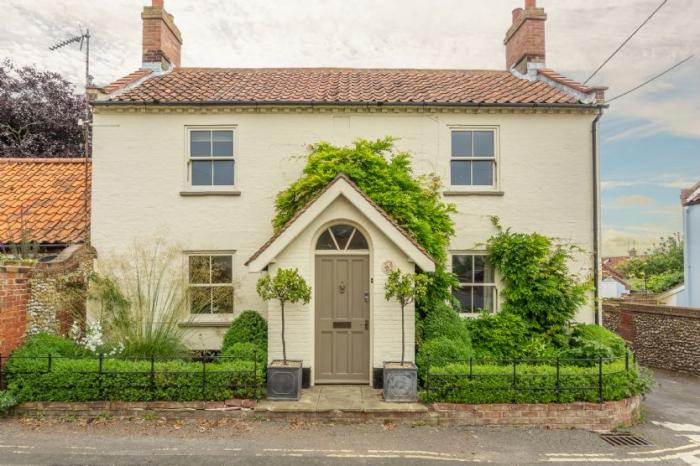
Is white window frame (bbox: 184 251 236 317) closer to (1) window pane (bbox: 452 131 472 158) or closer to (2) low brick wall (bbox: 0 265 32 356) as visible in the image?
(2) low brick wall (bbox: 0 265 32 356)

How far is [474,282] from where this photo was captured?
37.8 feet

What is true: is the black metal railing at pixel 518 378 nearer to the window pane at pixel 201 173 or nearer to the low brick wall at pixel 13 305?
the window pane at pixel 201 173

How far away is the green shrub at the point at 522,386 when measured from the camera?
8102 mm

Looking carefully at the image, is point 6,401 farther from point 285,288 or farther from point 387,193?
point 387,193

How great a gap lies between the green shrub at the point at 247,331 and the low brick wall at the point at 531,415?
4321 mm

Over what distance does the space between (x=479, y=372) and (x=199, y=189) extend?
810 cm

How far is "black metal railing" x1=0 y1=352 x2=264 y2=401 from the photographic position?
8.16 metres

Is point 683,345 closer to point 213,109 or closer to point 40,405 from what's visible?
point 213,109

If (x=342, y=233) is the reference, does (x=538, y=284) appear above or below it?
below

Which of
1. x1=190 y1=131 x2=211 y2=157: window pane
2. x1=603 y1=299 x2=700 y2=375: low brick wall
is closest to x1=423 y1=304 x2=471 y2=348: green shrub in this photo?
x1=603 y1=299 x2=700 y2=375: low brick wall

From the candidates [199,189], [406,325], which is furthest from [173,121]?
[406,325]

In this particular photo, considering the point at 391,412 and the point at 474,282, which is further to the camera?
the point at 474,282

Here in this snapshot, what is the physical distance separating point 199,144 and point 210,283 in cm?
371

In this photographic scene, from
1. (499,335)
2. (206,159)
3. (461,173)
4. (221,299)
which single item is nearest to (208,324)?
(221,299)
